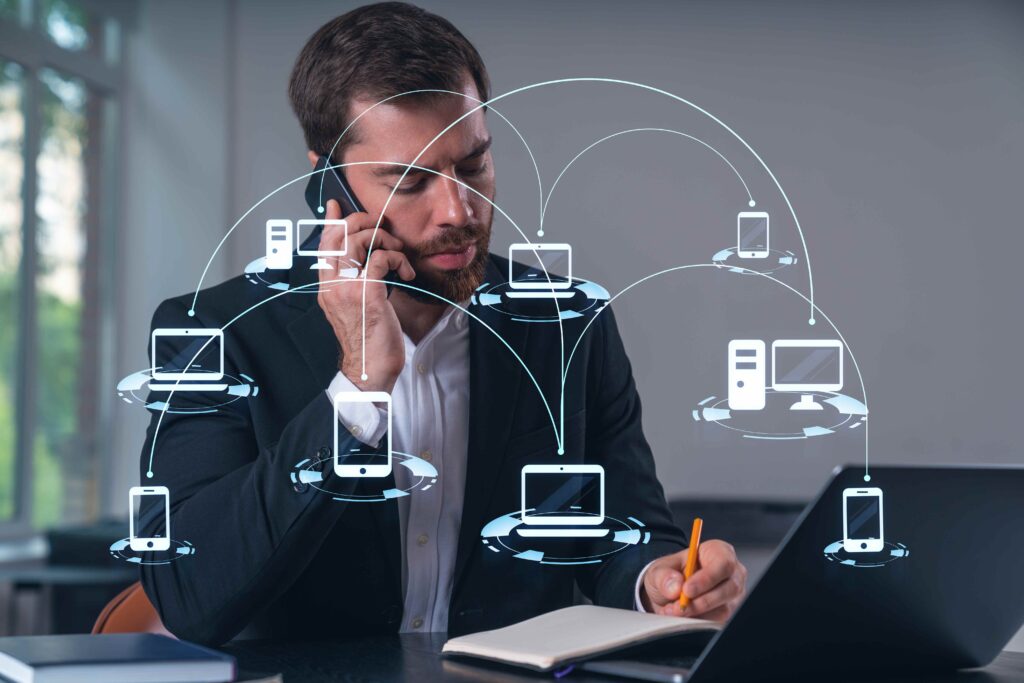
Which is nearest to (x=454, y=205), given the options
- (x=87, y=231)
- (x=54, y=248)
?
(x=87, y=231)

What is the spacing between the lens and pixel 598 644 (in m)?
0.88

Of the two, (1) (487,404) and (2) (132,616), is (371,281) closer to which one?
(1) (487,404)

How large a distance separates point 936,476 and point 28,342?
203cm

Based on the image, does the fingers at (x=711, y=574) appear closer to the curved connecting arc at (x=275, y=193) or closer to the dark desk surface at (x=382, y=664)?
the dark desk surface at (x=382, y=664)

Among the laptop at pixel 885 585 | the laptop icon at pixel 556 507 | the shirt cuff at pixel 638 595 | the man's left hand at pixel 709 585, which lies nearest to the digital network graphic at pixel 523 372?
the laptop icon at pixel 556 507

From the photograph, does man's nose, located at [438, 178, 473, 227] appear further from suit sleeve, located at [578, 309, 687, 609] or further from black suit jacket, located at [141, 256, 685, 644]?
suit sleeve, located at [578, 309, 687, 609]

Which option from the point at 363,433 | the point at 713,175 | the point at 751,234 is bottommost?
Result: the point at 363,433

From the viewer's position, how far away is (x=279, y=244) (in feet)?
4.98

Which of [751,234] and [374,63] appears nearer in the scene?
[374,63]

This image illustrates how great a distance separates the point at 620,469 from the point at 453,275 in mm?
A: 351

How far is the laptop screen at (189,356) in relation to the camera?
1413 millimetres

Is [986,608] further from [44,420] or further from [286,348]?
[44,420]

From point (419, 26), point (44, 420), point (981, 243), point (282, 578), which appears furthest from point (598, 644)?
point (44, 420)

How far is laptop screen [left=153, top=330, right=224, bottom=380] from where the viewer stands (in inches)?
55.6
